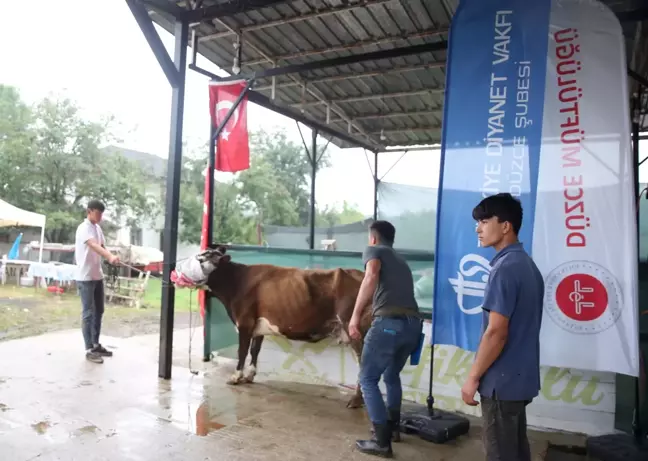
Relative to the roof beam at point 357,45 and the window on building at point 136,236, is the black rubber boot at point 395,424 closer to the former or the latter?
the roof beam at point 357,45

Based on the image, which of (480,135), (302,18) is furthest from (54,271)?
(480,135)

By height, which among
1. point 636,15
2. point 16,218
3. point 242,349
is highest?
point 636,15

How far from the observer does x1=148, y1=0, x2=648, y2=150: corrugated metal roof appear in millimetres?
5464

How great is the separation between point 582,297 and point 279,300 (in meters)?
2.99

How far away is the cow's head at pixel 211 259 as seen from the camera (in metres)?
5.61

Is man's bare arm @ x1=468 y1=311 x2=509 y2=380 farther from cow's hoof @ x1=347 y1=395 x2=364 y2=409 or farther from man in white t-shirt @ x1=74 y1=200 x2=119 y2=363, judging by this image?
man in white t-shirt @ x1=74 y1=200 x2=119 y2=363

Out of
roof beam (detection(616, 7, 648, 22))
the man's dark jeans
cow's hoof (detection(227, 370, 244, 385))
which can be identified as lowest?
cow's hoof (detection(227, 370, 244, 385))

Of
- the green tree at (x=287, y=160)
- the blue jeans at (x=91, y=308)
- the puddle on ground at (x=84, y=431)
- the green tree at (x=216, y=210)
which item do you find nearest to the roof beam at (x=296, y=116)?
the blue jeans at (x=91, y=308)

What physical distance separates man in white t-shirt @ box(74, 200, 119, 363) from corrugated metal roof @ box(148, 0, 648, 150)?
2.62m

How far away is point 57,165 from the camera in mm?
20000

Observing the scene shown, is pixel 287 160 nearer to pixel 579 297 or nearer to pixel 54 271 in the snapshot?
pixel 54 271

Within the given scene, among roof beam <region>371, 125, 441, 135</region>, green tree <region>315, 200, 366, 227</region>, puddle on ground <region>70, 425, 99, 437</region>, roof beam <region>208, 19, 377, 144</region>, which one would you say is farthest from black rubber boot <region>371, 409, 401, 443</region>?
green tree <region>315, 200, 366, 227</region>

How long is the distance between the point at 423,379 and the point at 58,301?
1041cm

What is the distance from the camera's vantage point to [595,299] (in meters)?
3.60
